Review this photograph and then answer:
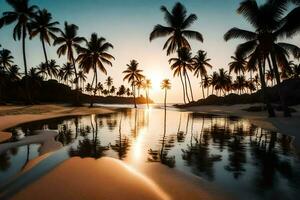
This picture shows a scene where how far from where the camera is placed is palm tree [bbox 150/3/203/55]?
41906 mm

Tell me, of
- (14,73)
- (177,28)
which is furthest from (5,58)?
(177,28)

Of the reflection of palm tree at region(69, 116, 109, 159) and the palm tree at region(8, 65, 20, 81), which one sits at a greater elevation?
the palm tree at region(8, 65, 20, 81)

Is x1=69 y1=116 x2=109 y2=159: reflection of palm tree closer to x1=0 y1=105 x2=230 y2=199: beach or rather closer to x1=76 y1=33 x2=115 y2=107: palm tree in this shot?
x1=0 y1=105 x2=230 y2=199: beach

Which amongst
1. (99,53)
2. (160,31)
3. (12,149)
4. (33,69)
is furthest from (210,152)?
(33,69)

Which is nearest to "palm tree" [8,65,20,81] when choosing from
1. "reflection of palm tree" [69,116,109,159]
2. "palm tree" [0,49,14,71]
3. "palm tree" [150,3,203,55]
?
"palm tree" [0,49,14,71]

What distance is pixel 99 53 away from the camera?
52.4 m

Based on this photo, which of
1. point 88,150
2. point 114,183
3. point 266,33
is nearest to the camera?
point 114,183

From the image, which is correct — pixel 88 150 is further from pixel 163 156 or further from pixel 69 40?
pixel 69 40

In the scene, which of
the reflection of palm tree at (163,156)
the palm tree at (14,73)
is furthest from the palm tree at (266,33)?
the palm tree at (14,73)

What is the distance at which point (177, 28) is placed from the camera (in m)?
43.0

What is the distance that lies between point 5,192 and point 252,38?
25.4 meters

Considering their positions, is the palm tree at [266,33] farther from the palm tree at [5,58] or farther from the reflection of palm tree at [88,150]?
the palm tree at [5,58]

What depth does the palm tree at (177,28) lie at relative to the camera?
41906mm

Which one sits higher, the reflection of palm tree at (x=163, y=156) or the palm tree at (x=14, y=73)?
the palm tree at (x=14, y=73)
